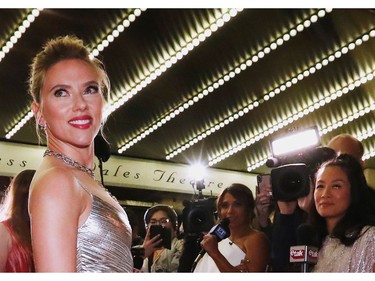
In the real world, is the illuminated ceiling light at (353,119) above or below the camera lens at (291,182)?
above

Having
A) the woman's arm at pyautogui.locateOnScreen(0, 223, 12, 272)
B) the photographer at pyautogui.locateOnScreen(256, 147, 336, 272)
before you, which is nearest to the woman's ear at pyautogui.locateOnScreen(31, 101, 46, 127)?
the woman's arm at pyautogui.locateOnScreen(0, 223, 12, 272)

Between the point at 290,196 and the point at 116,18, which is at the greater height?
the point at 116,18

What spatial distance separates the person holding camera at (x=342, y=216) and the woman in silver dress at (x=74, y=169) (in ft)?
4.16

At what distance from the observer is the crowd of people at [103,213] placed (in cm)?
123

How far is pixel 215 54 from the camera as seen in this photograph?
5098mm

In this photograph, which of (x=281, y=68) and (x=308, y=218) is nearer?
(x=308, y=218)

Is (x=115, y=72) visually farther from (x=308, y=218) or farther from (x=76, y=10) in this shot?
(x=308, y=218)

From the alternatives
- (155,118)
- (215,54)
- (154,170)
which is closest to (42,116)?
(215,54)

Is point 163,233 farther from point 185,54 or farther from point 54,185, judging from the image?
point 54,185

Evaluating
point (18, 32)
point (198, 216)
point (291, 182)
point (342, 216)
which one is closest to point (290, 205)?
point (291, 182)

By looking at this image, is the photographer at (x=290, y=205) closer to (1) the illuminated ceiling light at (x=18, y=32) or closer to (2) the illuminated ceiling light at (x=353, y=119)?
(1) the illuminated ceiling light at (x=18, y=32)

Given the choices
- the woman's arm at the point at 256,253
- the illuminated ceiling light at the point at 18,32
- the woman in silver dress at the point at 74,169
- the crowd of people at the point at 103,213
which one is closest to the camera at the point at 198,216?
the crowd of people at the point at 103,213

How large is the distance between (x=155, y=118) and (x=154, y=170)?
124 cm
